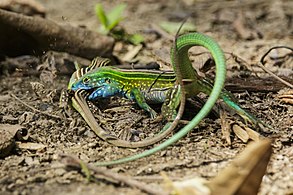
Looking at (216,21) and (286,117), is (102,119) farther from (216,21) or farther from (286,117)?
(216,21)

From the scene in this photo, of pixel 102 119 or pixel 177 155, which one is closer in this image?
pixel 177 155

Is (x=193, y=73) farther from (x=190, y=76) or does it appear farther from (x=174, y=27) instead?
(x=174, y=27)

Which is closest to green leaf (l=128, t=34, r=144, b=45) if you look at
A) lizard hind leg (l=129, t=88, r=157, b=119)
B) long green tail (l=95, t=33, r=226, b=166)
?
lizard hind leg (l=129, t=88, r=157, b=119)

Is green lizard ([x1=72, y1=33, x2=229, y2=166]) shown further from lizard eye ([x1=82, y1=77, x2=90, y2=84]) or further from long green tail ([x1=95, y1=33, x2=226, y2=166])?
lizard eye ([x1=82, y1=77, x2=90, y2=84])

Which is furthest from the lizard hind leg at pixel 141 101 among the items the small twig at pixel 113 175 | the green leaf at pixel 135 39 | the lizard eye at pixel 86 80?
the green leaf at pixel 135 39

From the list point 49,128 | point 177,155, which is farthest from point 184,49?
point 49,128

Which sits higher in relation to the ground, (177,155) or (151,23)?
(151,23)

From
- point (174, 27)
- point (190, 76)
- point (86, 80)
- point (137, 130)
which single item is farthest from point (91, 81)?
point (174, 27)

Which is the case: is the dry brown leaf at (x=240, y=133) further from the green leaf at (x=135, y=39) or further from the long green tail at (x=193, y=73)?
the green leaf at (x=135, y=39)
